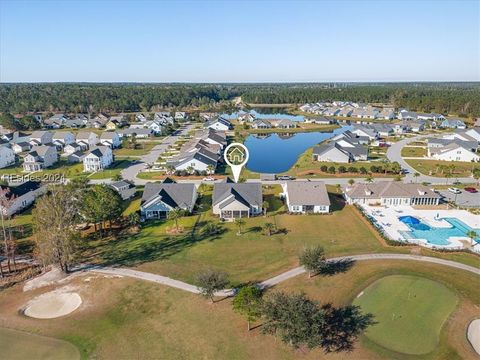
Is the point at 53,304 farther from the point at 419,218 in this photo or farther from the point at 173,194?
the point at 419,218

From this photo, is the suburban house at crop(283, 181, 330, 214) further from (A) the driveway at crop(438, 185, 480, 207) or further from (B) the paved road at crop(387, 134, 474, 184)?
(B) the paved road at crop(387, 134, 474, 184)

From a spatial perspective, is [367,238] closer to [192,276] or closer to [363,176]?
[192,276]

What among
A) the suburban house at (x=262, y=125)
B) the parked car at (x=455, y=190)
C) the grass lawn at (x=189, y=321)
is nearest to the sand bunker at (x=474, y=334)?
the grass lawn at (x=189, y=321)

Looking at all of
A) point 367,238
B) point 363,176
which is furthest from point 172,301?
point 363,176

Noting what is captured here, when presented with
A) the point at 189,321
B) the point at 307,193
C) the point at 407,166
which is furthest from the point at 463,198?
the point at 189,321

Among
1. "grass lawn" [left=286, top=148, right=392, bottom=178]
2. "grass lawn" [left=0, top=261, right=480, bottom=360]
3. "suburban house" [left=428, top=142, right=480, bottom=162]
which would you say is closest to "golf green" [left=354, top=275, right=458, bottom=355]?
"grass lawn" [left=0, top=261, right=480, bottom=360]

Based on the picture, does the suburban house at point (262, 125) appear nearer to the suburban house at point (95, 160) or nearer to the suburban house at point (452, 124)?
the suburban house at point (452, 124)
